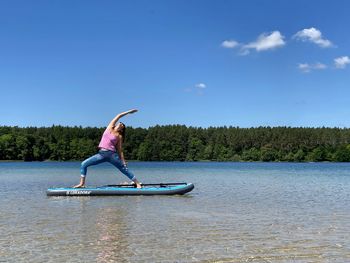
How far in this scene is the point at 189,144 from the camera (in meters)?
172

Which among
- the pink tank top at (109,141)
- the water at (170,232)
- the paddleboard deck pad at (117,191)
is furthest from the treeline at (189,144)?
the water at (170,232)

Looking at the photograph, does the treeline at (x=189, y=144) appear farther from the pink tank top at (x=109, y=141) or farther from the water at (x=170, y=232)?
the water at (x=170, y=232)

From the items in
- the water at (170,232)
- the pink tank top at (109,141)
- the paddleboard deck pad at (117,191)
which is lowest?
the water at (170,232)

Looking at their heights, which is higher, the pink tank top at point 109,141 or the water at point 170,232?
the pink tank top at point 109,141

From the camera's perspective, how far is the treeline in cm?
15425

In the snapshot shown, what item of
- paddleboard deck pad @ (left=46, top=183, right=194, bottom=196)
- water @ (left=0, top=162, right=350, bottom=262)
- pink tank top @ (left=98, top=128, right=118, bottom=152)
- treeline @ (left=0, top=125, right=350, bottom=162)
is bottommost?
water @ (left=0, top=162, right=350, bottom=262)

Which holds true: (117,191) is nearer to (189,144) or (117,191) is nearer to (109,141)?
(109,141)

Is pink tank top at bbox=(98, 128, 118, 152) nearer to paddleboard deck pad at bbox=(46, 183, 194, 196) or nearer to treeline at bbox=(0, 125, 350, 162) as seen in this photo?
paddleboard deck pad at bbox=(46, 183, 194, 196)

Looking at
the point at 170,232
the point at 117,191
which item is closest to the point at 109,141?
the point at 117,191

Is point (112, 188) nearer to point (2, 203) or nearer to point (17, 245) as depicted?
point (2, 203)

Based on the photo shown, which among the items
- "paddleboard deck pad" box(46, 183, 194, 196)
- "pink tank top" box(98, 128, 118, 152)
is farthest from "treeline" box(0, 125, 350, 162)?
"pink tank top" box(98, 128, 118, 152)

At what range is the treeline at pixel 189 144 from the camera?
154 meters

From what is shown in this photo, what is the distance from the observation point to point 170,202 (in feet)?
58.0

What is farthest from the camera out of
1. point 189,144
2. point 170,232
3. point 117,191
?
point 189,144
